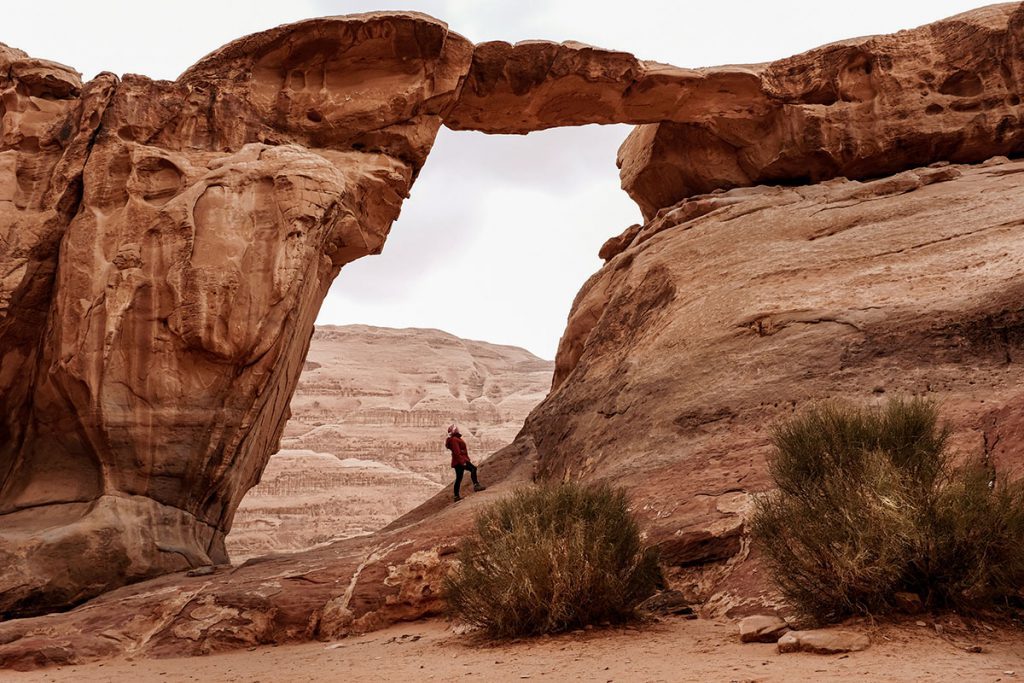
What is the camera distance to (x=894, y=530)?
530 centimetres

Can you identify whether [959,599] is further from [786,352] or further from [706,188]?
[706,188]

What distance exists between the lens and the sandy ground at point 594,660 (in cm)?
456

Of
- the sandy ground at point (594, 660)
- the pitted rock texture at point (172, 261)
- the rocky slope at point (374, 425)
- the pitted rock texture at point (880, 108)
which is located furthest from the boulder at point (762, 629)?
the rocky slope at point (374, 425)

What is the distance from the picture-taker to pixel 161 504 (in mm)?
11727

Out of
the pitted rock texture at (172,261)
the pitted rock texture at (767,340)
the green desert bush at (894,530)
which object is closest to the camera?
the green desert bush at (894,530)

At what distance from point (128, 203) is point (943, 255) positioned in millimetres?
10624

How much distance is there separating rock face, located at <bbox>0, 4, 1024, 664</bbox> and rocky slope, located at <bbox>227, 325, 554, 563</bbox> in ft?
80.8

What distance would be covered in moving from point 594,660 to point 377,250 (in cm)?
996

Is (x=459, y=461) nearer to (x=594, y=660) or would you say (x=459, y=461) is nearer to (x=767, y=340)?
(x=767, y=340)

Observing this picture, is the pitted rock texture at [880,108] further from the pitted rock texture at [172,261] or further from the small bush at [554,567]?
the small bush at [554,567]

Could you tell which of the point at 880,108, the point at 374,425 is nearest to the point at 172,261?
the point at 880,108

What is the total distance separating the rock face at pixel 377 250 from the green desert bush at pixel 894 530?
0.83 meters

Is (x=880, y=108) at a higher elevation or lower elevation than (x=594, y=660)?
higher

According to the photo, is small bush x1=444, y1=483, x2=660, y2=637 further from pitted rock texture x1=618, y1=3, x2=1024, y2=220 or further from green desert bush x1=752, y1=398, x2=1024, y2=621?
pitted rock texture x1=618, y1=3, x2=1024, y2=220
